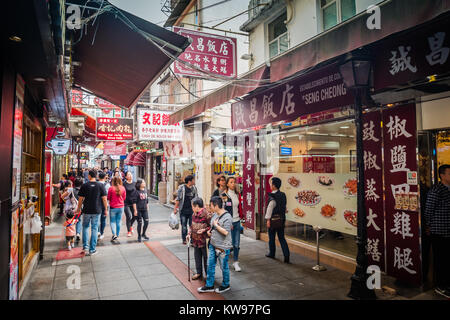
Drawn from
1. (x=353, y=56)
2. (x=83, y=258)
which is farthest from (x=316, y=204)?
(x=83, y=258)

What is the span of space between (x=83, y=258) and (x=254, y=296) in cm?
436

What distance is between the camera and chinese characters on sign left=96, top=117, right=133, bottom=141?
13.2 m

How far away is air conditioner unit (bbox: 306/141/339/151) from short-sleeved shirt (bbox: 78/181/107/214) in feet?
18.1

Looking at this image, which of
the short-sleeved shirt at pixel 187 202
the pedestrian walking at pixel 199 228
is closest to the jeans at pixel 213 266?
the pedestrian walking at pixel 199 228

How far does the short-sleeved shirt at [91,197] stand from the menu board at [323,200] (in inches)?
191

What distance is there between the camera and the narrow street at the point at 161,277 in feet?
15.2

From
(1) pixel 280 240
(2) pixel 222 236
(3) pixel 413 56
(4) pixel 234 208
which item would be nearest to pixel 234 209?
(4) pixel 234 208

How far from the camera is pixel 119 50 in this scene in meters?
4.44

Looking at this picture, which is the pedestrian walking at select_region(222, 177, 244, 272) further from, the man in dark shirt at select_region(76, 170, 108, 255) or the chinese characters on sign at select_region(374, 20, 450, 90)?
the chinese characters on sign at select_region(374, 20, 450, 90)

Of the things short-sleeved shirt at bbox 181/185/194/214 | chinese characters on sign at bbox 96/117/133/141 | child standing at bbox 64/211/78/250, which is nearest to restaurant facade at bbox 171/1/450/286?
short-sleeved shirt at bbox 181/185/194/214

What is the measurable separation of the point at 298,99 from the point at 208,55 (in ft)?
10.7

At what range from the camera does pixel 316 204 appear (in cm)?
651

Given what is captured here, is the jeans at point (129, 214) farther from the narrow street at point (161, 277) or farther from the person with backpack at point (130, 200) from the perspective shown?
the narrow street at point (161, 277)

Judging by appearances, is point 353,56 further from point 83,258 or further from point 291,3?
point 83,258
